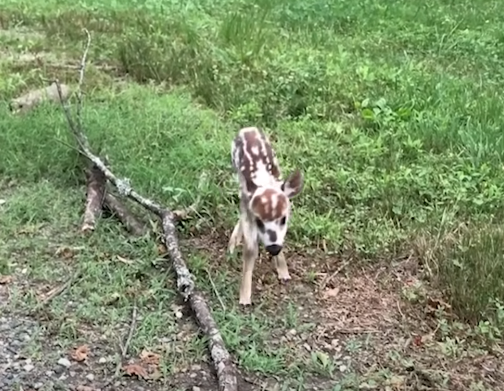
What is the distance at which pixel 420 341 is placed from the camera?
496 cm

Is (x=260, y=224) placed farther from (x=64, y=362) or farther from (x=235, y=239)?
(x=64, y=362)

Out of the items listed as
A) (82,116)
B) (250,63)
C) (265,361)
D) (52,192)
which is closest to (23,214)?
(52,192)

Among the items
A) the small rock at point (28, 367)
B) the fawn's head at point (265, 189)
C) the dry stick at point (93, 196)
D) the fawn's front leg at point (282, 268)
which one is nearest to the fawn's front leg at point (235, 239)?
the fawn's front leg at point (282, 268)

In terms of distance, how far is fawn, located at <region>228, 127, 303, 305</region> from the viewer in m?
4.96

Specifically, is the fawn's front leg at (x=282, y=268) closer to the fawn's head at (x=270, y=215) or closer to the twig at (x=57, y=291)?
the fawn's head at (x=270, y=215)

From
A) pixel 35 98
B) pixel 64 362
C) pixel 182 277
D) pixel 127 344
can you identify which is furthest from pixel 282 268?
pixel 35 98

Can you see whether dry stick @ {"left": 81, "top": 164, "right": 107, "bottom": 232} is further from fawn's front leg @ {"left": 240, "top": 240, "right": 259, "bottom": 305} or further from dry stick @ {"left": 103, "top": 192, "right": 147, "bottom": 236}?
fawn's front leg @ {"left": 240, "top": 240, "right": 259, "bottom": 305}

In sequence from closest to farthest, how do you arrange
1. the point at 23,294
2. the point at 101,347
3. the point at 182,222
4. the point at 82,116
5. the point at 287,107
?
the point at 101,347, the point at 23,294, the point at 182,222, the point at 82,116, the point at 287,107

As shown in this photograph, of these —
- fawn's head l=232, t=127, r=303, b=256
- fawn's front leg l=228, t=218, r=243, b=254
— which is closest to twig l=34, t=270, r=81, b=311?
fawn's front leg l=228, t=218, r=243, b=254

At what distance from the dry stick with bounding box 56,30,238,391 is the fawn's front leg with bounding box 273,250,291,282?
54 cm

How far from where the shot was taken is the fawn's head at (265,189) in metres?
4.95

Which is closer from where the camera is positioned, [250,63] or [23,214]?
[23,214]

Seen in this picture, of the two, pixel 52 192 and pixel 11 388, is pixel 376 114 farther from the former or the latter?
pixel 11 388

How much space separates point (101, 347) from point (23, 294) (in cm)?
71
